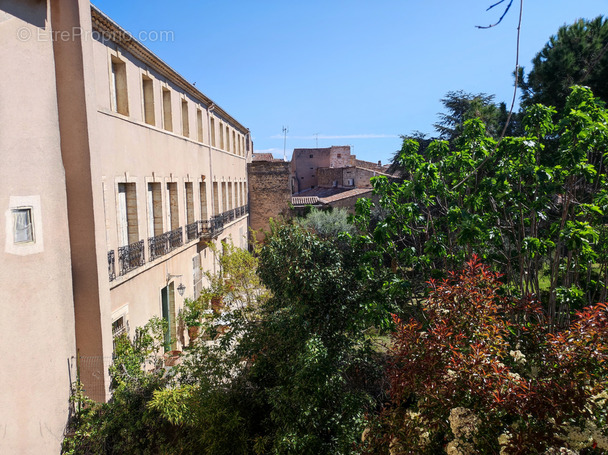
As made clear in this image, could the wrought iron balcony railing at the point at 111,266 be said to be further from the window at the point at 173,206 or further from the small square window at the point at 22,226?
the window at the point at 173,206

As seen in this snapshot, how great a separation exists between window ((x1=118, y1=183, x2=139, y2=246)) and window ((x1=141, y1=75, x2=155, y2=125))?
2510 mm

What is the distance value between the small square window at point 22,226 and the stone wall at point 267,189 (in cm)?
2392

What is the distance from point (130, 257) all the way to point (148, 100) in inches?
188

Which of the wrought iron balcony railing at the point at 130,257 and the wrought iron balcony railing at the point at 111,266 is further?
the wrought iron balcony railing at the point at 130,257

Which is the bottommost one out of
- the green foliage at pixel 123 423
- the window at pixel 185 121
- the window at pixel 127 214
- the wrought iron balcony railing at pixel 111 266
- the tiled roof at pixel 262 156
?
the green foliage at pixel 123 423

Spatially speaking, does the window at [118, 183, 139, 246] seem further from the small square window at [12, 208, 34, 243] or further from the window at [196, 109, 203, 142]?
the window at [196, 109, 203, 142]

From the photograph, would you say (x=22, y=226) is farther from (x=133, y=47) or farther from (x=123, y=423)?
(x=133, y=47)

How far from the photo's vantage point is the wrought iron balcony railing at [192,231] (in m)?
15.4

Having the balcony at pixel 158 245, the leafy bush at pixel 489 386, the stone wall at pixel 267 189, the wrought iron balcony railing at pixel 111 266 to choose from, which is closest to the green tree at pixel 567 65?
the leafy bush at pixel 489 386

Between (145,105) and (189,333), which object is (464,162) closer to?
(145,105)

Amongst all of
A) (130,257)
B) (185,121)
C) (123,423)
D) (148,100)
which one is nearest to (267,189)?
(185,121)

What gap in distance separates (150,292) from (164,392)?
4293 mm

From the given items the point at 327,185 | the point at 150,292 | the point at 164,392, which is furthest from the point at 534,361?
the point at 327,185

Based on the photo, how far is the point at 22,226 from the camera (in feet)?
24.5
